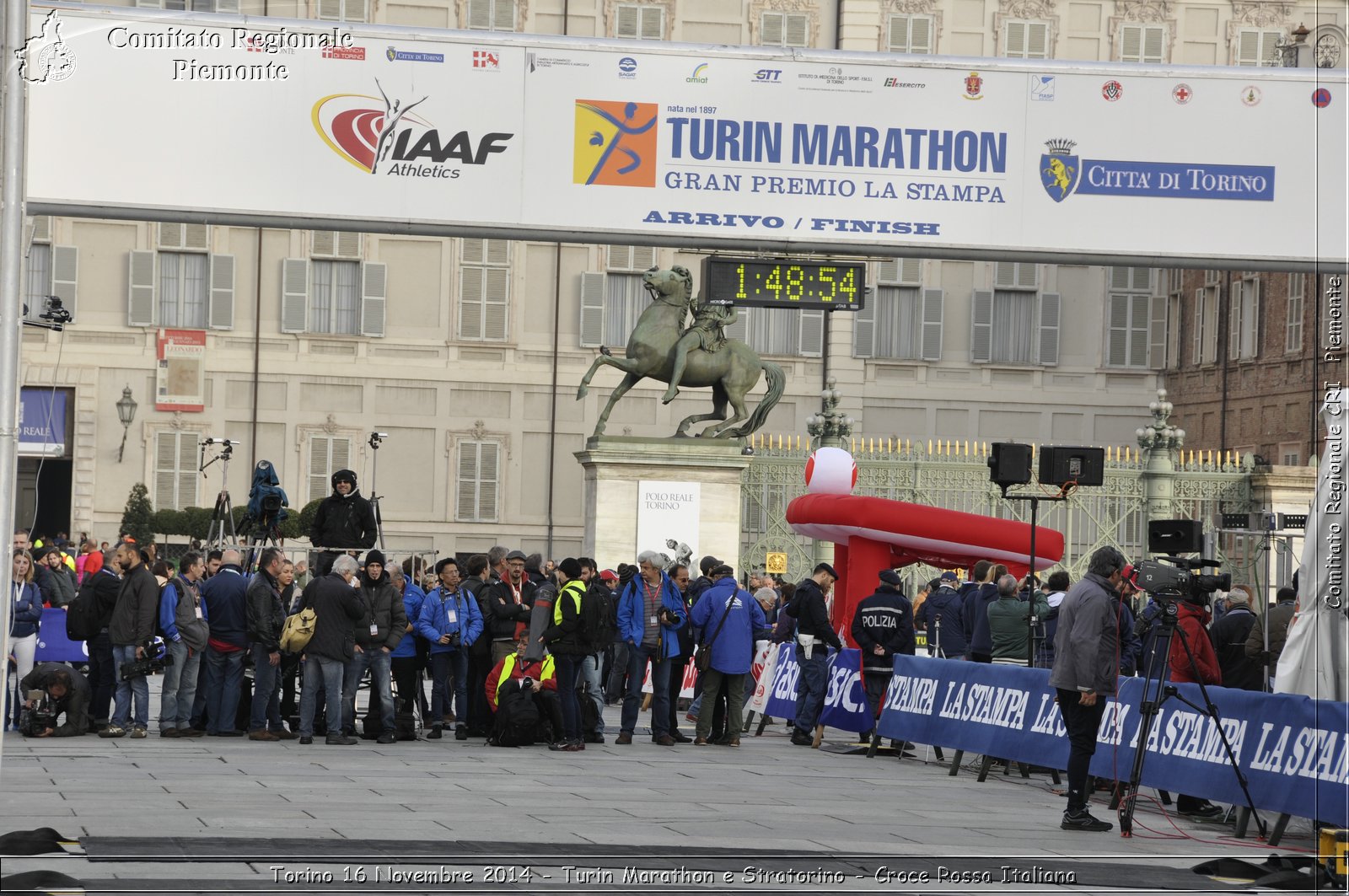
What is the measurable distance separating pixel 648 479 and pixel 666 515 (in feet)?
1.57

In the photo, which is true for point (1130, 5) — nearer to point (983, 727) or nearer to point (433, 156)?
point (433, 156)

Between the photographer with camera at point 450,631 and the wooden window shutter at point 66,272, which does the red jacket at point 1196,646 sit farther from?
the wooden window shutter at point 66,272

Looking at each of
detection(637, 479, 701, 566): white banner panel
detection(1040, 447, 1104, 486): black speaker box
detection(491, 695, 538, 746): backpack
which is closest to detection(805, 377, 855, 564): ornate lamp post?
detection(637, 479, 701, 566): white banner panel

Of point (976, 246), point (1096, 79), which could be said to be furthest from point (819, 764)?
point (1096, 79)

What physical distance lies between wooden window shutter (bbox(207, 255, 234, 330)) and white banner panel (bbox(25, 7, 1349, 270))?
839 inches

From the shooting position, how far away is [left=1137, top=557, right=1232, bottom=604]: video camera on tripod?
1090 centimetres

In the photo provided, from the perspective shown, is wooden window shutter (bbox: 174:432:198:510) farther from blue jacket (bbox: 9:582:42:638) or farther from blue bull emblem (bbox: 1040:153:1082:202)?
blue bull emblem (bbox: 1040:153:1082:202)

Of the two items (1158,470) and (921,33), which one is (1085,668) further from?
(921,33)

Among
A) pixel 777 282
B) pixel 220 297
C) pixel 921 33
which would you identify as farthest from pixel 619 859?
pixel 921 33

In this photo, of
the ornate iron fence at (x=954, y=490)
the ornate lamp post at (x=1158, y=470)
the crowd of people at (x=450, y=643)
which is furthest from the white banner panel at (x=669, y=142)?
the ornate lamp post at (x=1158, y=470)

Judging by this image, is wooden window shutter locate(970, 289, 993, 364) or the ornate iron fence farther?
wooden window shutter locate(970, 289, 993, 364)

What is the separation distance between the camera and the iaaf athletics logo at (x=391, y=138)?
16.9m

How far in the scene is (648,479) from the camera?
22.8 meters

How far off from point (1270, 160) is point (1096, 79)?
1.76 metres
